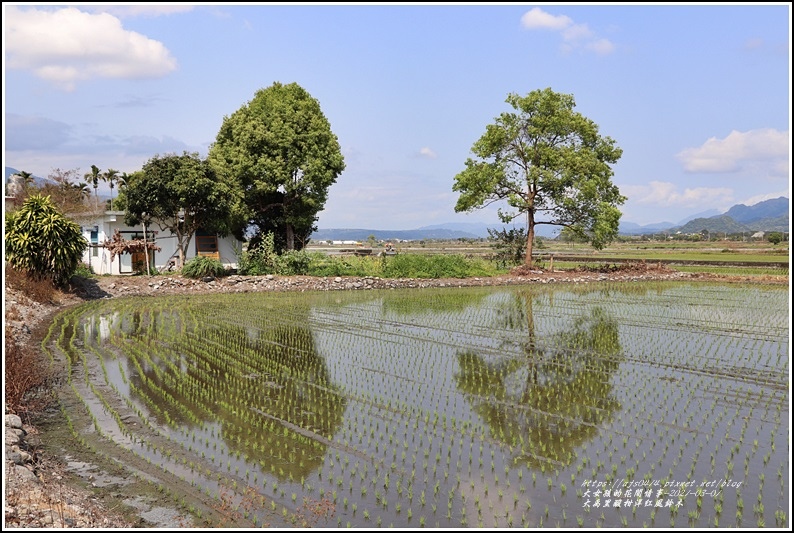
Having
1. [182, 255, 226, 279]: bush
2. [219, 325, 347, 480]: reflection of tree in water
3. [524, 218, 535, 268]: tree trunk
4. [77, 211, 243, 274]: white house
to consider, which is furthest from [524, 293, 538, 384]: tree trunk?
[77, 211, 243, 274]: white house

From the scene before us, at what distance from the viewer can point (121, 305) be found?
23.5 meters

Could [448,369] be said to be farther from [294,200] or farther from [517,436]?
[294,200]

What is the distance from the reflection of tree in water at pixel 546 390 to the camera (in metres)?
8.75

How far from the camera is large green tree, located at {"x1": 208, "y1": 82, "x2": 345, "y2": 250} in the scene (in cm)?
3391

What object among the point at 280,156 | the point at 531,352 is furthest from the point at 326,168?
the point at 531,352

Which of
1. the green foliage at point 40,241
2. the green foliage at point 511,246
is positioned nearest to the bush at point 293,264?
the green foliage at point 40,241

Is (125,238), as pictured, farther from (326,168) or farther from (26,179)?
(26,179)

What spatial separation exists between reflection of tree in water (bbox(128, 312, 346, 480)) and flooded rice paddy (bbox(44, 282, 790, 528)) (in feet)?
0.17

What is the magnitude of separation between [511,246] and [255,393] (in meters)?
28.6

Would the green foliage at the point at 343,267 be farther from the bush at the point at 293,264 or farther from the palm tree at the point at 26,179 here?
the palm tree at the point at 26,179

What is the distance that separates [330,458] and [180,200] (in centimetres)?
2400

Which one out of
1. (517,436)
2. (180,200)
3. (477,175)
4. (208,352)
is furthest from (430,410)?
(477,175)

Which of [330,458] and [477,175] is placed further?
[477,175]

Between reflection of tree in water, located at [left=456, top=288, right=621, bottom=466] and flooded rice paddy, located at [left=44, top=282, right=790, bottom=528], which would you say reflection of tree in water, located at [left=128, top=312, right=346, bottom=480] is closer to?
flooded rice paddy, located at [left=44, top=282, right=790, bottom=528]
